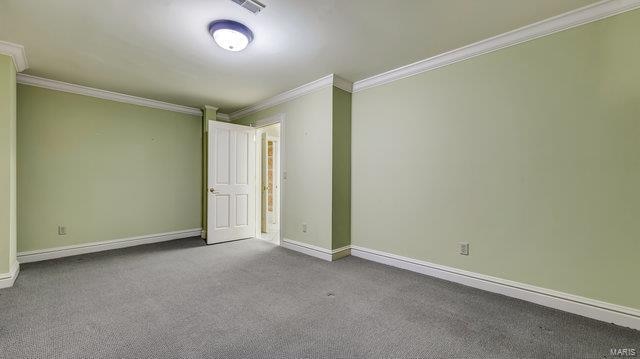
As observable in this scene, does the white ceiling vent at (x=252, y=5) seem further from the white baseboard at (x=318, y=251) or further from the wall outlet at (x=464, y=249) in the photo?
the wall outlet at (x=464, y=249)

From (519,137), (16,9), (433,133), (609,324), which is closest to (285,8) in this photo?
(433,133)

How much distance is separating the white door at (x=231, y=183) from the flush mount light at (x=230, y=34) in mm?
2230

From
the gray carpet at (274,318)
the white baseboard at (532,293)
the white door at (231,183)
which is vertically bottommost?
the gray carpet at (274,318)

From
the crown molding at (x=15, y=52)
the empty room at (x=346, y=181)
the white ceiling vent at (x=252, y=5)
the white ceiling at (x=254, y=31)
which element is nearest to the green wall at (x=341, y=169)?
the empty room at (x=346, y=181)

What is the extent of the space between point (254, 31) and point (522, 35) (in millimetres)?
2424

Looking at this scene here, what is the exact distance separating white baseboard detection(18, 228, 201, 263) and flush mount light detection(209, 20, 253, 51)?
359 cm

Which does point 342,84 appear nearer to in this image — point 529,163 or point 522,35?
point 522,35

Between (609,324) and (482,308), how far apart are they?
0.84 m

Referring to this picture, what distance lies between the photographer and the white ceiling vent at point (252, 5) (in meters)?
2.02

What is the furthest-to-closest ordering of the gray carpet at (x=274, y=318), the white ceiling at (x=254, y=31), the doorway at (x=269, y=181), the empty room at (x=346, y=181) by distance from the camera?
the doorway at (x=269, y=181) → the white ceiling at (x=254, y=31) → the empty room at (x=346, y=181) → the gray carpet at (x=274, y=318)

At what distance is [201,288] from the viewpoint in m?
2.69

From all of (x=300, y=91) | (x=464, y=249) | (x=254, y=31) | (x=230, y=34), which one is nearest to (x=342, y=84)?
(x=300, y=91)

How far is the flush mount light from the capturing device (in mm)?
2294

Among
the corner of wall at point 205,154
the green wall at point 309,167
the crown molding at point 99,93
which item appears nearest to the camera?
the crown molding at point 99,93
